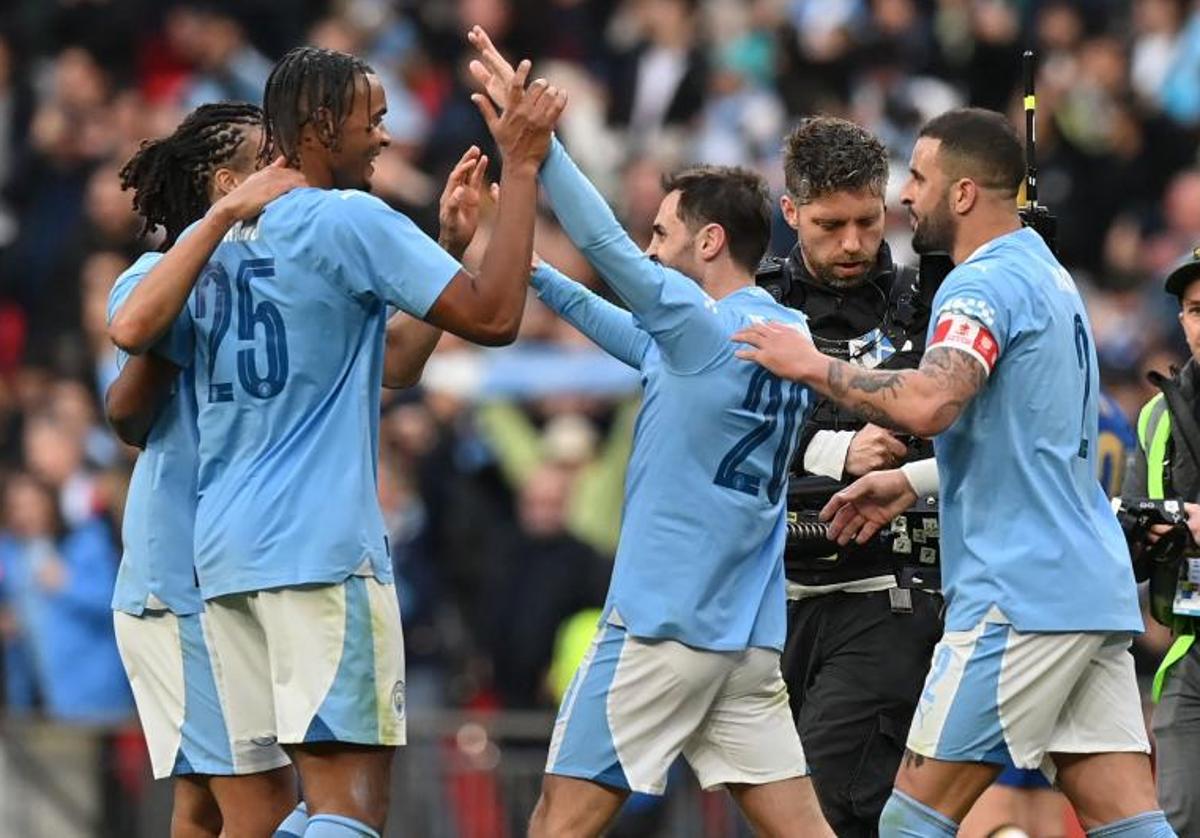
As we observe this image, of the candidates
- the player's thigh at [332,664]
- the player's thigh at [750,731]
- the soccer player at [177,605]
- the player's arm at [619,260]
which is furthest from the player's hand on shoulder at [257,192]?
the player's thigh at [750,731]

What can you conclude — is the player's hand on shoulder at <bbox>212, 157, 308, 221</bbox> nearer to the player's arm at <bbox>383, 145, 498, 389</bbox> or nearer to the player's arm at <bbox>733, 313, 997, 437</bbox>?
the player's arm at <bbox>383, 145, 498, 389</bbox>

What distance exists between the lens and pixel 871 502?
7.18 m

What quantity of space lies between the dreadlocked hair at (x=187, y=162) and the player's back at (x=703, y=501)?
136 cm

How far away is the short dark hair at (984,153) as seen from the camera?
673cm

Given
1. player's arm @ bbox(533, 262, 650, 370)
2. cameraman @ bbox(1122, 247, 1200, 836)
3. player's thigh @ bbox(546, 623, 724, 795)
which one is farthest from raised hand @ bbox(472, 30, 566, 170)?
cameraman @ bbox(1122, 247, 1200, 836)

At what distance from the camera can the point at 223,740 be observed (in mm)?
6738

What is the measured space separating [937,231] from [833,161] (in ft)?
2.53

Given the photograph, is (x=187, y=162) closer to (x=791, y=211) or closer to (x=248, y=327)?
(x=248, y=327)

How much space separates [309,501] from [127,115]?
11.3m

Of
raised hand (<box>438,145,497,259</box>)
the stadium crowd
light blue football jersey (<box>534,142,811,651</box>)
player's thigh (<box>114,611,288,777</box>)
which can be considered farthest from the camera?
the stadium crowd

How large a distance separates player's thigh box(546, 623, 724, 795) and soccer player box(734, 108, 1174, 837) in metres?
0.61

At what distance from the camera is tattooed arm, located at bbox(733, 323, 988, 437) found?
20.7 feet

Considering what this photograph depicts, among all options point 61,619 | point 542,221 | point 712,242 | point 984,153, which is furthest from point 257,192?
point 542,221

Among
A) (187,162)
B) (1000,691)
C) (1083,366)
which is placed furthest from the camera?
(187,162)
